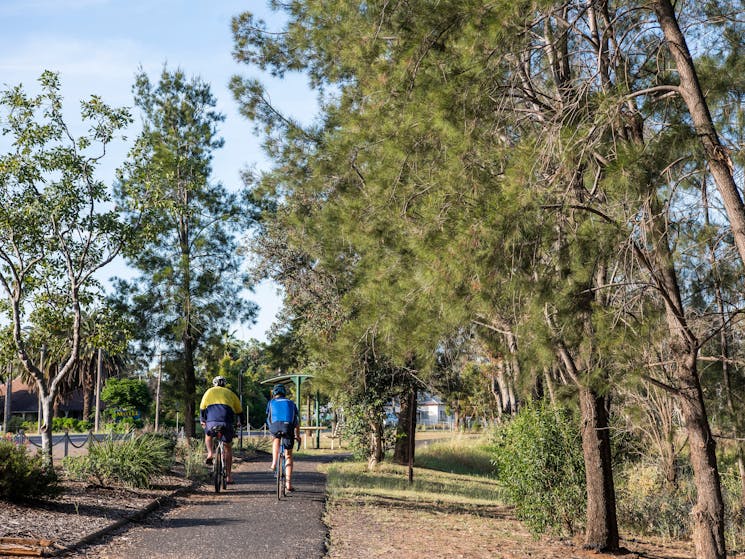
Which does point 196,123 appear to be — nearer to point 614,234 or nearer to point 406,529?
point 406,529

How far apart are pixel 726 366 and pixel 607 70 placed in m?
6.25

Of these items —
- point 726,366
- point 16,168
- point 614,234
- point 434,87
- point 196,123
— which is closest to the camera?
point 614,234

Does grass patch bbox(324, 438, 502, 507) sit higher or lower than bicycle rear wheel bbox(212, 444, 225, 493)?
lower

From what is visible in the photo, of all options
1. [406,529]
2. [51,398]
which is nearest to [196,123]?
[51,398]

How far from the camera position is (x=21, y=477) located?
32.7 ft

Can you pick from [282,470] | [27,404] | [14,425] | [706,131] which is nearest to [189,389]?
[282,470]

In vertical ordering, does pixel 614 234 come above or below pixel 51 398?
above

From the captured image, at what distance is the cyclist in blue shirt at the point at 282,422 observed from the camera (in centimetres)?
1286

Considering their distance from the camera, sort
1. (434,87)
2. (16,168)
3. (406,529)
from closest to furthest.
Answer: (434,87) → (406,529) → (16,168)

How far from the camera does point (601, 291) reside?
9883 mm

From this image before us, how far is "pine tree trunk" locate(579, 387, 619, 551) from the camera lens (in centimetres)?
1052

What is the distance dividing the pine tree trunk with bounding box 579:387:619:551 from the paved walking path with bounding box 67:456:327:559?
3514 millimetres

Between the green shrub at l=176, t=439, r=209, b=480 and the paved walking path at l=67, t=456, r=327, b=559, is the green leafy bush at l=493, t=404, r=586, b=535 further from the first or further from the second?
the green shrub at l=176, t=439, r=209, b=480

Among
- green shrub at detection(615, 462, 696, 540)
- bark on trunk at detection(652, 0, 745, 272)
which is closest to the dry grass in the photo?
green shrub at detection(615, 462, 696, 540)
